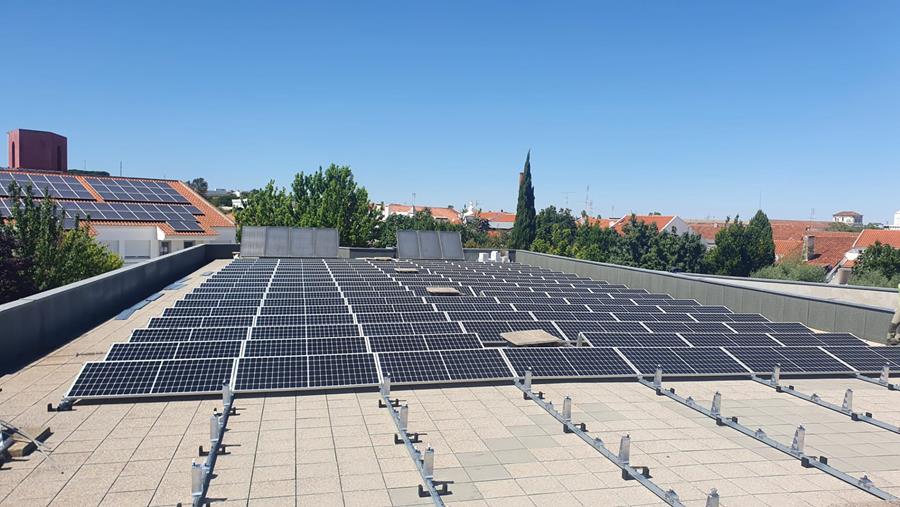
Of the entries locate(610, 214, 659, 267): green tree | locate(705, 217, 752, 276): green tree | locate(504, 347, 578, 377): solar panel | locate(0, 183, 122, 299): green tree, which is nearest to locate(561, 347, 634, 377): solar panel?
locate(504, 347, 578, 377): solar panel

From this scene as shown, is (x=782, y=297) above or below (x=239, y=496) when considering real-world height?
above

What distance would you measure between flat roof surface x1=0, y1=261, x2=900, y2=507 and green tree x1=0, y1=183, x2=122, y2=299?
59.1ft

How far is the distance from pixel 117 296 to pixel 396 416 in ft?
51.8

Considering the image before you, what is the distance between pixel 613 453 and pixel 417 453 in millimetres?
2880

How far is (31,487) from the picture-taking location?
7.02 metres

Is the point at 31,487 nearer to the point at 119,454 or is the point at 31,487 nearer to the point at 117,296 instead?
the point at 119,454

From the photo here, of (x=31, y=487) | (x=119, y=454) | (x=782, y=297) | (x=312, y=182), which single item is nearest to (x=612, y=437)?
(x=119, y=454)

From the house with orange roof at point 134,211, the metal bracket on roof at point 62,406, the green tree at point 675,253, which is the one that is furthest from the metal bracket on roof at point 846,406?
the green tree at point 675,253

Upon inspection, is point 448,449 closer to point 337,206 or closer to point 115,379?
point 115,379

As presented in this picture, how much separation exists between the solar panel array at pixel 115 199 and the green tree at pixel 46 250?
1810 centimetres

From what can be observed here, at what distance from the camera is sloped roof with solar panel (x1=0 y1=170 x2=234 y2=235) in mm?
50438

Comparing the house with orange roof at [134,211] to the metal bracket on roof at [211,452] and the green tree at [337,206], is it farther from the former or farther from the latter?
the metal bracket on roof at [211,452]

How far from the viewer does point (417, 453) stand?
818cm

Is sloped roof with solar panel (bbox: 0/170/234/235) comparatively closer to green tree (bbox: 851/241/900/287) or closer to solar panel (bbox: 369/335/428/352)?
solar panel (bbox: 369/335/428/352)
